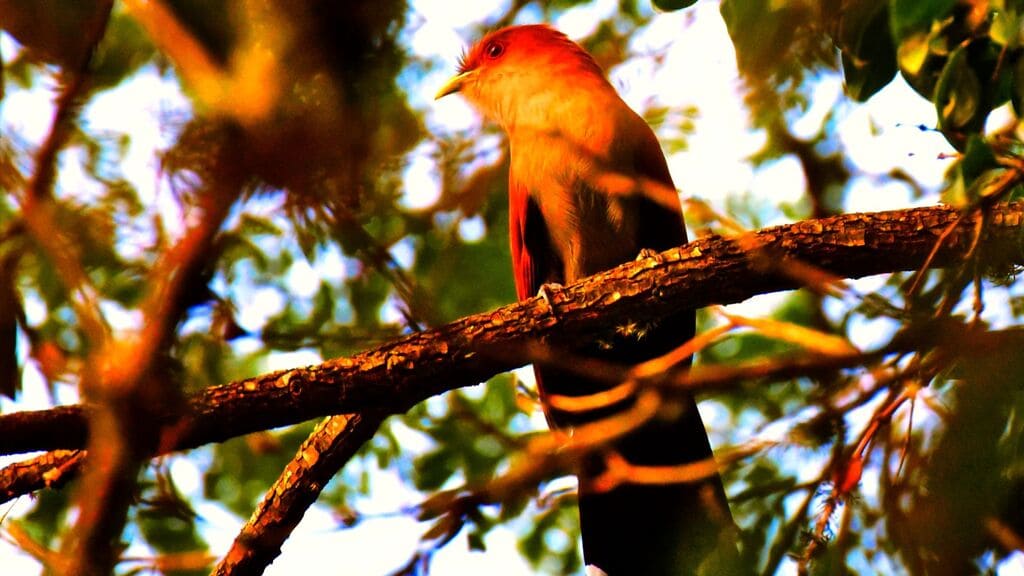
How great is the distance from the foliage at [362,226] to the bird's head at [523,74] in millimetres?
745

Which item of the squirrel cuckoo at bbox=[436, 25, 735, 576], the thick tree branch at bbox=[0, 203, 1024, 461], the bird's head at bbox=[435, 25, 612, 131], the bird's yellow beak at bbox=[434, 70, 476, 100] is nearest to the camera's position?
the thick tree branch at bbox=[0, 203, 1024, 461]

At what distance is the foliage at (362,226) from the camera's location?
1.18 m

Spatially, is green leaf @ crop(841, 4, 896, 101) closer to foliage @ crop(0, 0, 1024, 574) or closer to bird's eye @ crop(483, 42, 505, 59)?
foliage @ crop(0, 0, 1024, 574)

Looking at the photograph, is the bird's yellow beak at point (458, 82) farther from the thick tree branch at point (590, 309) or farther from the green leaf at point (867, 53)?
the green leaf at point (867, 53)

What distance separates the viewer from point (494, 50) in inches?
189

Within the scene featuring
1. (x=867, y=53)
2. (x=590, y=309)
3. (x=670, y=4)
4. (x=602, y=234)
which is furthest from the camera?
(x=602, y=234)

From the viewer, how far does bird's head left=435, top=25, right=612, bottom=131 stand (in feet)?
14.0

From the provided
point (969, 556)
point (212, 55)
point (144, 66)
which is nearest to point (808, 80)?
point (969, 556)

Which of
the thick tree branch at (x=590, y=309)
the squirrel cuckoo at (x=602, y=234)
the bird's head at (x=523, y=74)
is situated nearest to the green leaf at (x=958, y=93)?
the thick tree branch at (x=590, y=309)

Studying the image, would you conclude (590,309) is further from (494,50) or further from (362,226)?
(494,50)

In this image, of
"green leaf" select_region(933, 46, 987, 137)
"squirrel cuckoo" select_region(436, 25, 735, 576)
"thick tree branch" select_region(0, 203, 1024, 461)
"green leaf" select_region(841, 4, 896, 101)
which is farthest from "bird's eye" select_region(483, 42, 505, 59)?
"green leaf" select_region(933, 46, 987, 137)

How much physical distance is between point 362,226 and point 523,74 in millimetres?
2490

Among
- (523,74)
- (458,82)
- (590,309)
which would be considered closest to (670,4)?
(590,309)

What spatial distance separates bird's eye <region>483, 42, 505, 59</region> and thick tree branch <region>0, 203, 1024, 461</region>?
80.8 inches
